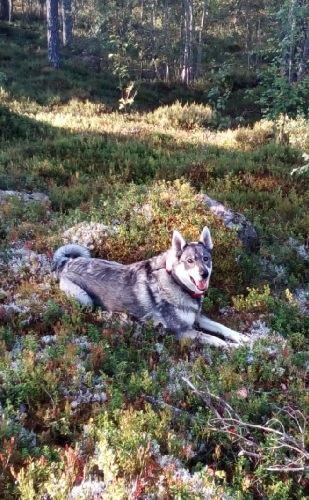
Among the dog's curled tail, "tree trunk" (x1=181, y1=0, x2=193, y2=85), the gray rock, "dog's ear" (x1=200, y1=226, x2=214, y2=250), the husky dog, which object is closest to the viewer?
the husky dog

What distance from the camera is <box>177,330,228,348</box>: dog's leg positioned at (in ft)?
21.0

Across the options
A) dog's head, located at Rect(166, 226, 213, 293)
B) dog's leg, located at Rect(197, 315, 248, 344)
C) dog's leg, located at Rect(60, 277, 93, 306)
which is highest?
dog's head, located at Rect(166, 226, 213, 293)

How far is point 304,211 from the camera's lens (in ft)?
32.6

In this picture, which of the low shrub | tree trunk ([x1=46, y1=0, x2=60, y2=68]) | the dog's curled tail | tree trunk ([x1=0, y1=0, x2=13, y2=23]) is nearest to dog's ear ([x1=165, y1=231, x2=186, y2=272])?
the dog's curled tail

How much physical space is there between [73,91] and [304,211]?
16163mm

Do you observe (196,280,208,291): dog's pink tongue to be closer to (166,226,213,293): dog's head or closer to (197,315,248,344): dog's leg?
(166,226,213,293): dog's head

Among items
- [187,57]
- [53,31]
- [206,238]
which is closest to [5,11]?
[53,31]

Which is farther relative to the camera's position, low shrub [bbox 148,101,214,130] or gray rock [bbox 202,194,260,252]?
low shrub [bbox 148,101,214,130]

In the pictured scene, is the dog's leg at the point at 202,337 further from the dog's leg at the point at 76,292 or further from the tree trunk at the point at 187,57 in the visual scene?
the tree trunk at the point at 187,57

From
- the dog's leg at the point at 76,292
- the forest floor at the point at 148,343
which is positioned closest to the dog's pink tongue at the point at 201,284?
the forest floor at the point at 148,343

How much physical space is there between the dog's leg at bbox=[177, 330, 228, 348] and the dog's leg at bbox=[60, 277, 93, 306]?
148cm

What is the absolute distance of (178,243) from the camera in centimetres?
664

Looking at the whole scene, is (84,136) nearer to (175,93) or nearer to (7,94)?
(7,94)

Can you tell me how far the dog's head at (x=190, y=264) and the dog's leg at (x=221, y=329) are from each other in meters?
0.56
